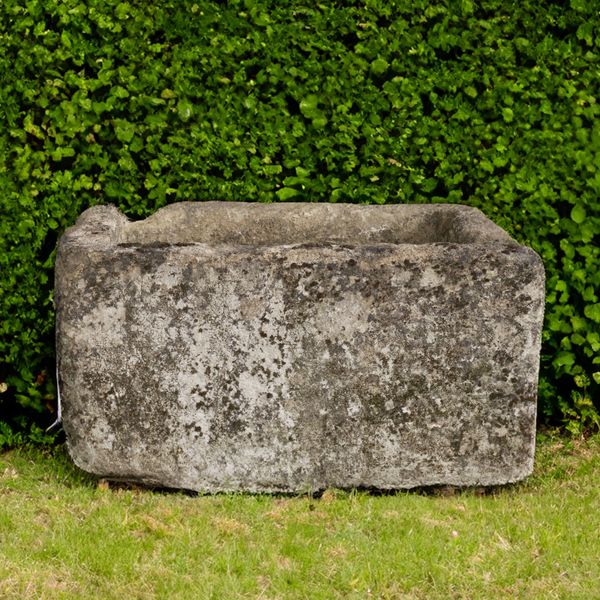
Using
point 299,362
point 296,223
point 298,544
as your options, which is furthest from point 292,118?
point 298,544

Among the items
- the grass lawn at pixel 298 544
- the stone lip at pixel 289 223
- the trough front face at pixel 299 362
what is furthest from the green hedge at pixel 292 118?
the grass lawn at pixel 298 544

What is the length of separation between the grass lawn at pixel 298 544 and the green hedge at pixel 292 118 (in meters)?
1.14

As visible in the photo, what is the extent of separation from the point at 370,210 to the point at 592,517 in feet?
5.85

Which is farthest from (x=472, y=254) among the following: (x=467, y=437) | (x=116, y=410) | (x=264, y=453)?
(x=116, y=410)

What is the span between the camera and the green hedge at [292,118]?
211 inches

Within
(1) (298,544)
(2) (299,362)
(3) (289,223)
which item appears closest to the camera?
(1) (298,544)

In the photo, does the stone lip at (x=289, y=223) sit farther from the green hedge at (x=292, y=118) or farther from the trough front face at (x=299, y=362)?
the trough front face at (x=299, y=362)

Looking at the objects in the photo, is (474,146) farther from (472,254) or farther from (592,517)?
(592,517)

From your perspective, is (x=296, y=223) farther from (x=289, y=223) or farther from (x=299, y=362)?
(x=299, y=362)

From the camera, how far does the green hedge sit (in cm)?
536

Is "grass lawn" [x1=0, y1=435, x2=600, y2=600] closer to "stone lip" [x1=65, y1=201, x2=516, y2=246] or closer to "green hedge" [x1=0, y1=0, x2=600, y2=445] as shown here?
"green hedge" [x1=0, y1=0, x2=600, y2=445]

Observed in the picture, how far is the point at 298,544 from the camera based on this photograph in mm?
4211

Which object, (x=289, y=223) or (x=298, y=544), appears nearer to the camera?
(x=298, y=544)

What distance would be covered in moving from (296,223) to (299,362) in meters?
1.07
